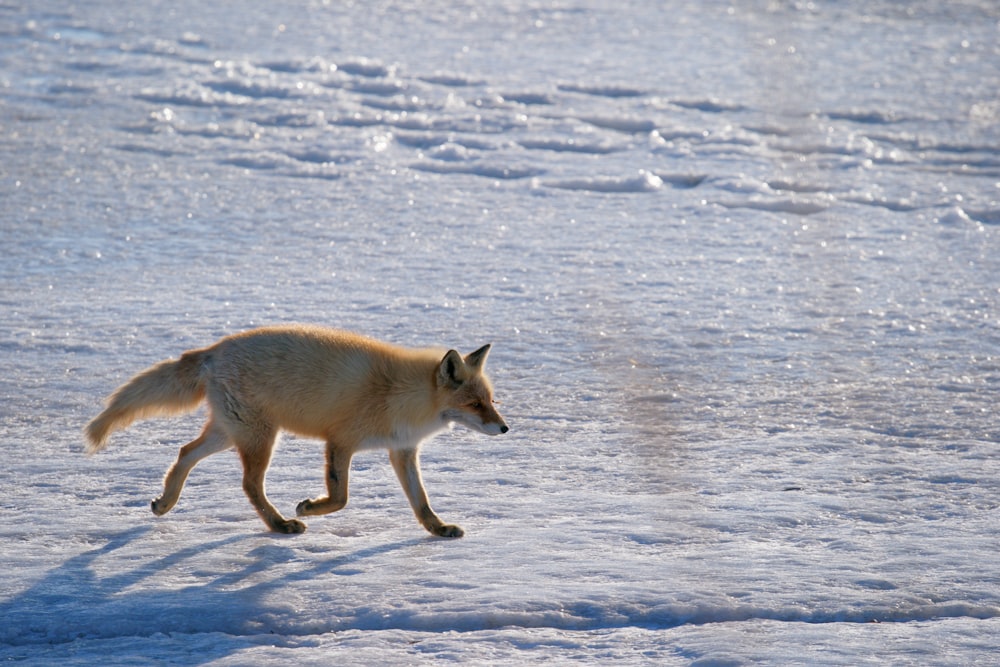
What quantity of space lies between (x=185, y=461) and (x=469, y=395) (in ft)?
3.98

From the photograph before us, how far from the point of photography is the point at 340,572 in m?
4.04

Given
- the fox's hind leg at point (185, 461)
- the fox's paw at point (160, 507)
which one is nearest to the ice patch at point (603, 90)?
Result: the fox's hind leg at point (185, 461)

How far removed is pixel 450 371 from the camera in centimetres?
468

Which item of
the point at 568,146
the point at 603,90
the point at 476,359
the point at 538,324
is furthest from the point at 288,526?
the point at 603,90

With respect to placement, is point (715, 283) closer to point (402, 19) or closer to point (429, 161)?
point (429, 161)

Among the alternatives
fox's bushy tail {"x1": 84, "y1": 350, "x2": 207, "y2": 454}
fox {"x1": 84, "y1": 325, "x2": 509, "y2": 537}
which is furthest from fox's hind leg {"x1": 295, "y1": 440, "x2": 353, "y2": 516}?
fox's bushy tail {"x1": 84, "y1": 350, "x2": 207, "y2": 454}

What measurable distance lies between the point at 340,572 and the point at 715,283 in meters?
5.01

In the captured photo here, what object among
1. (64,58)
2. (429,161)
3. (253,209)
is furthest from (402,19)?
(253,209)

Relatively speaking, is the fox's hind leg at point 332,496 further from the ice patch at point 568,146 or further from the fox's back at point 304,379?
the ice patch at point 568,146

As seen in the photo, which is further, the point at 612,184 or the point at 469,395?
the point at 612,184

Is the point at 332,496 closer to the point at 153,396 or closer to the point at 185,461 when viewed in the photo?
the point at 185,461

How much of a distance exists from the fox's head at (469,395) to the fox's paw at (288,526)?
75cm

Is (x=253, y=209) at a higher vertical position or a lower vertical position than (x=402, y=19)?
lower

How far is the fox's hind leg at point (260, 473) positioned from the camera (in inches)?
178
